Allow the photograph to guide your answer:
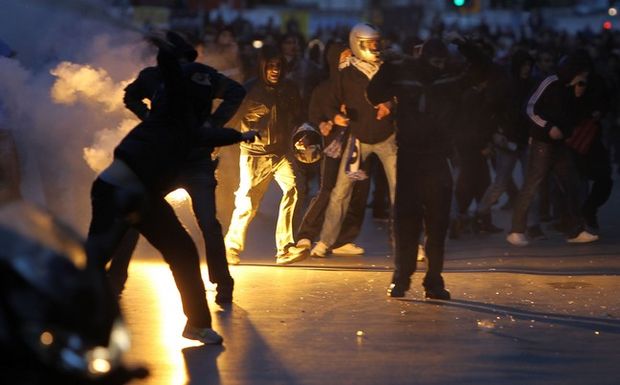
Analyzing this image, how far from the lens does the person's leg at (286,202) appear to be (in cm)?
1156

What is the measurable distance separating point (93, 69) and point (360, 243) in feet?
9.23

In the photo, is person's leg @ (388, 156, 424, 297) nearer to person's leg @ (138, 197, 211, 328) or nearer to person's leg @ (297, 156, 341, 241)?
person's leg @ (138, 197, 211, 328)

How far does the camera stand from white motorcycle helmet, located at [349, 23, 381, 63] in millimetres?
11469

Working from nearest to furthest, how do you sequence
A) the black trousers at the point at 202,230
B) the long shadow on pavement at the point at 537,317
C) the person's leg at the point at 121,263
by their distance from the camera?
1. the long shadow on pavement at the point at 537,317
2. the black trousers at the point at 202,230
3. the person's leg at the point at 121,263

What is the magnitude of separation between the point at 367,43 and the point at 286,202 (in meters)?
1.40

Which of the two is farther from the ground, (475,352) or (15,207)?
(15,207)

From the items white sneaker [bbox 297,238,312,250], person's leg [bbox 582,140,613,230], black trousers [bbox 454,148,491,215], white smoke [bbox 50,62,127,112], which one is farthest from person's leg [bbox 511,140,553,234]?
white smoke [bbox 50,62,127,112]

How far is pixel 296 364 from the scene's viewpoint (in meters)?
7.77

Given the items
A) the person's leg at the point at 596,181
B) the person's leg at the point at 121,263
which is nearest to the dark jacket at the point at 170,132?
the person's leg at the point at 121,263

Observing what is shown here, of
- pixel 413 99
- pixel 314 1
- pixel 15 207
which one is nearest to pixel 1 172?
pixel 413 99

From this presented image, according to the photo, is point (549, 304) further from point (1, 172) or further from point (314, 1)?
point (314, 1)

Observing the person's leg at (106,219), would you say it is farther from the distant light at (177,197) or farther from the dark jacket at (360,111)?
the dark jacket at (360,111)

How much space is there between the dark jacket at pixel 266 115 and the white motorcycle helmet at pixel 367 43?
2.02 ft

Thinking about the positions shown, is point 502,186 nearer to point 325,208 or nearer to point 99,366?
point 325,208
